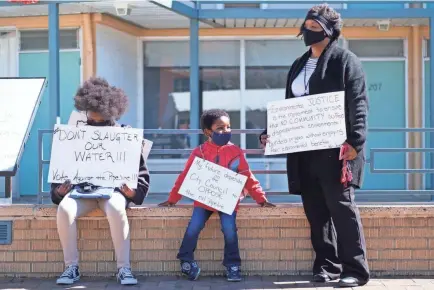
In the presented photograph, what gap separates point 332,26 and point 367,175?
5.21m

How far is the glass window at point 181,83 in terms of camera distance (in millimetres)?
10797

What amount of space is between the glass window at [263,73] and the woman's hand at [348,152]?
5201mm

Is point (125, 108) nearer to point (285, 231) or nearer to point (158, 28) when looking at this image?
point (285, 231)

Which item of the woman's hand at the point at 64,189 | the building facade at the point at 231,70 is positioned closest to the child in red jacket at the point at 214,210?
the woman's hand at the point at 64,189

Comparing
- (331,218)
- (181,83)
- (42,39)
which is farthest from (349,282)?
(42,39)

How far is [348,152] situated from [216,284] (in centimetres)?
155

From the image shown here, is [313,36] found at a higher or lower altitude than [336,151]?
higher

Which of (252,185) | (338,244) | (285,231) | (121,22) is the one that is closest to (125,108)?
(252,185)

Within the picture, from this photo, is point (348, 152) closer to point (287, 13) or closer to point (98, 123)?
point (98, 123)

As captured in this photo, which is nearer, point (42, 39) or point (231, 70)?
point (42, 39)

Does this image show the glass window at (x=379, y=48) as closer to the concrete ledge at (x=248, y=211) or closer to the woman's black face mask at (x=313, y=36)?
the concrete ledge at (x=248, y=211)

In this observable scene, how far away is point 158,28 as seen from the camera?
10.7m

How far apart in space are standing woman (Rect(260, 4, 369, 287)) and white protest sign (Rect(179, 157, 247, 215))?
0.48m

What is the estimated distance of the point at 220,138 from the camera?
6102 millimetres
